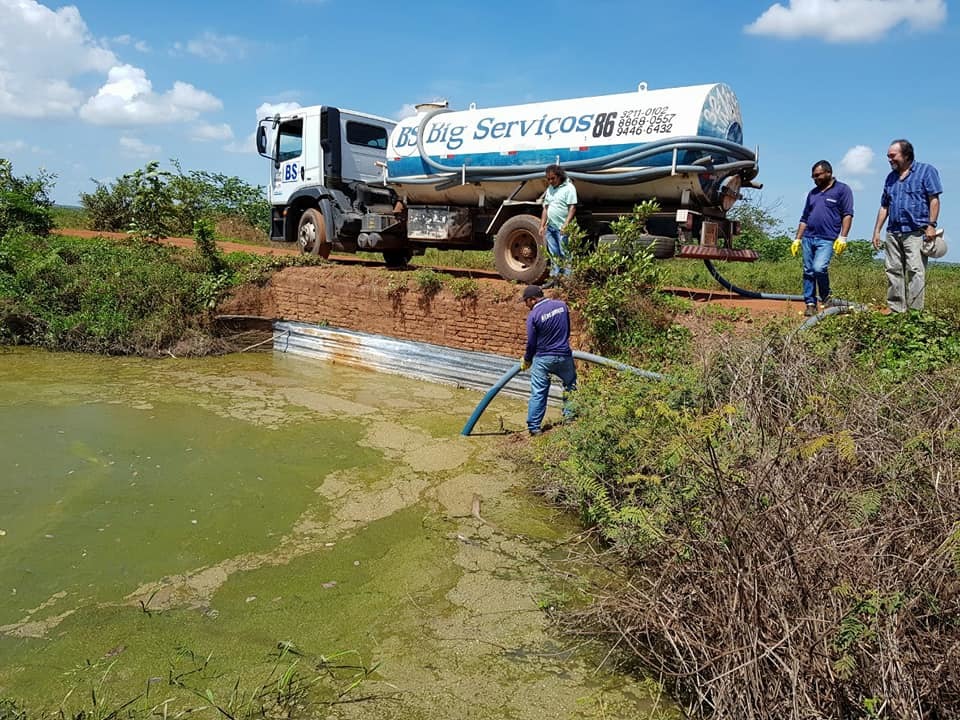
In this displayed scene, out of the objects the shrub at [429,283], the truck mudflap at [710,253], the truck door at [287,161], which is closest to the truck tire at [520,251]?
the shrub at [429,283]

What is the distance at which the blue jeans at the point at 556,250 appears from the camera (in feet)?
27.8

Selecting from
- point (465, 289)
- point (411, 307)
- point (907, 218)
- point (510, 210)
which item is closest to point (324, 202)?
point (411, 307)

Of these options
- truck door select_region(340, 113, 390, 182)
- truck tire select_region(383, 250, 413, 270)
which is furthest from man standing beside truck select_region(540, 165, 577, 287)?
truck tire select_region(383, 250, 413, 270)

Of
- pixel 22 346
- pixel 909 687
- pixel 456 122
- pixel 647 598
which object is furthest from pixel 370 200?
pixel 909 687

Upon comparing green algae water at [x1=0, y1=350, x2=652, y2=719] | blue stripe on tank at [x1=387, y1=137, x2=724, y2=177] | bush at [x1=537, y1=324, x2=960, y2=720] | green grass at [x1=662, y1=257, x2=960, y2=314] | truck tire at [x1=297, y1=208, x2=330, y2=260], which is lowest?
green algae water at [x1=0, y1=350, x2=652, y2=719]

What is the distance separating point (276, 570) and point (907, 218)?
19.7 ft

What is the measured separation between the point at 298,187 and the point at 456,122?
13.1 feet

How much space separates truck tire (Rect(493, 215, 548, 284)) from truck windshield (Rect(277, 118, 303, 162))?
16.4 feet

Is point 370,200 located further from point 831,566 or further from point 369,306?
point 831,566

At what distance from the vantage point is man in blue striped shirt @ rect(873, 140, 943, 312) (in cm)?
613

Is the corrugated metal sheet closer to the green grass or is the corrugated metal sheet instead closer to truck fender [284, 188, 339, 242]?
truck fender [284, 188, 339, 242]

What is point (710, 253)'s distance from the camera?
27.5ft

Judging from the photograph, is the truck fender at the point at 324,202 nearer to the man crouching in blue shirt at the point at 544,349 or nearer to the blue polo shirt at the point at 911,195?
the man crouching in blue shirt at the point at 544,349

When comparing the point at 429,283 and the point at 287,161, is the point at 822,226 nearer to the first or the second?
the point at 429,283
